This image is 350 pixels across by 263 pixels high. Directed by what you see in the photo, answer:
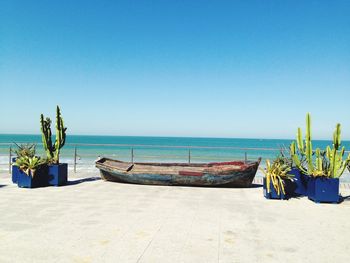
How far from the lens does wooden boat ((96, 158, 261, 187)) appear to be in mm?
7527

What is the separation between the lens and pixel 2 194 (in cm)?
643

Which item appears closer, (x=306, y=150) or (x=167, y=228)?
(x=167, y=228)

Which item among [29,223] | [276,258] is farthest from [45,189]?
[276,258]

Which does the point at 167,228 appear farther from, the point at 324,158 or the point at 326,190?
the point at 324,158

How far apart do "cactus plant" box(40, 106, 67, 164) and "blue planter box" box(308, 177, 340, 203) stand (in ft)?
21.8

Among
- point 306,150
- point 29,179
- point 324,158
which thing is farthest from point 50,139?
point 324,158

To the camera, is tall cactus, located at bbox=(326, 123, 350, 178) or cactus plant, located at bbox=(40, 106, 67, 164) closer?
tall cactus, located at bbox=(326, 123, 350, 178)

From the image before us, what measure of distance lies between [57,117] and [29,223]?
15.2 feet

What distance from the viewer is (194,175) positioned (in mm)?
7684

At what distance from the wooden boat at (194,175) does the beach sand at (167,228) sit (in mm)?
879

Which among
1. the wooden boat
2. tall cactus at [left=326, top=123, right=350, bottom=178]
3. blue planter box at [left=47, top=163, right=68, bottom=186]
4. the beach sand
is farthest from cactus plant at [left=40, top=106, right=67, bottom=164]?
tall cactus at [left=326, top=123, right=350, bottom=178]

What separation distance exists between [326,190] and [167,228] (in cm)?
369

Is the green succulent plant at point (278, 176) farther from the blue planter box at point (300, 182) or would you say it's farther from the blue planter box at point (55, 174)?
the blue planter box at point (55, 174)

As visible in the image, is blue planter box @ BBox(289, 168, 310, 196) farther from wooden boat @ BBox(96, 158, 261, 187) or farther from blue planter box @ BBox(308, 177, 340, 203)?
wooden boat @ BBox(96, 158, 261, 187)
